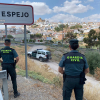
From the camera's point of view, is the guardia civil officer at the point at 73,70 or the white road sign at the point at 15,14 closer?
the guardia civil officer at the point at 73,70

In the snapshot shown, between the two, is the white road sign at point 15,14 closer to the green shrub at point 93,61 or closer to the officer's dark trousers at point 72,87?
the officer's dark trousers at point 72,87

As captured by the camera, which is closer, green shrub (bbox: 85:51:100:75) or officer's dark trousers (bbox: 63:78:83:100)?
officer's dark trousers (bbox: 63:78:83:100)

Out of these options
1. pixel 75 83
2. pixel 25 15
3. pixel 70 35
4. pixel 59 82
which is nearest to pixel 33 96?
pixel 59 82

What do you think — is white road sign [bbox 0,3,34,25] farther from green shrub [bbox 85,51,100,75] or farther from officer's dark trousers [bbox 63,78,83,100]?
green shrub [bbox 85,51,100,75]

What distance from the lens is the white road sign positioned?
4074 mm

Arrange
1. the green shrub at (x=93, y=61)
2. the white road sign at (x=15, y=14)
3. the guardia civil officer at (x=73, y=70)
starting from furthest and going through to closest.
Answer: the green shrub at (x=93, y=61)
the white road sign at (x=15, y=14)
the guardia civil officer at (x=73, y=70)

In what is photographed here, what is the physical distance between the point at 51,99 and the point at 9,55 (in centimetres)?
169

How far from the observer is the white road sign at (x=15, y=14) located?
4.07 m

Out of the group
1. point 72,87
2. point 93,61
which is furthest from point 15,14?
point 93,61

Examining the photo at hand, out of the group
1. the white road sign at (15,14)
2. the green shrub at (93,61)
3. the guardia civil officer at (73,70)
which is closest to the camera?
the guardia civil officer at (73,70)

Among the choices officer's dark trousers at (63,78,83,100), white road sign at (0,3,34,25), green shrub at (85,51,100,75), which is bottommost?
green shrub at (85,51,100,75)

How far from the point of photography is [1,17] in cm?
406

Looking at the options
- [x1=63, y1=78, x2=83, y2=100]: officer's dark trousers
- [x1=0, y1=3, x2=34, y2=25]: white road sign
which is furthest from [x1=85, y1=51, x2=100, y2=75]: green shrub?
[x1=63, y1=78, x2=83, y2=100]: officer's dark trousers

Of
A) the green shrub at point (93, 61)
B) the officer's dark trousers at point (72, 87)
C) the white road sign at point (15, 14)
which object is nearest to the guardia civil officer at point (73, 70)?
the officer's dark trousers at point (72, 87)
